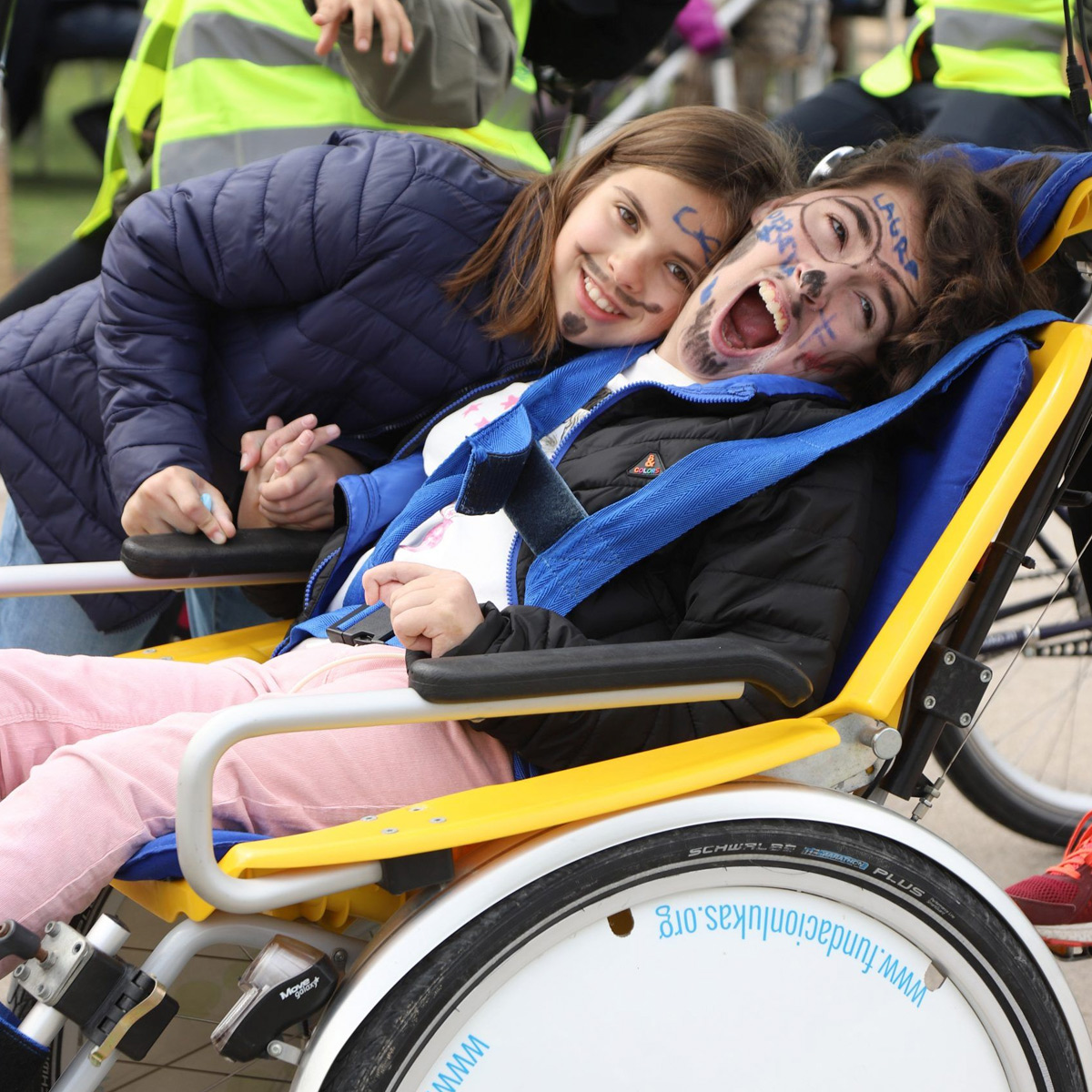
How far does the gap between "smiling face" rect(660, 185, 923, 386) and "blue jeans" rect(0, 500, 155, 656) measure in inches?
36.8

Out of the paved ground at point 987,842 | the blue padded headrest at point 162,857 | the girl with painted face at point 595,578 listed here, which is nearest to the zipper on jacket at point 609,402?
the girl with painted face at point 595,578

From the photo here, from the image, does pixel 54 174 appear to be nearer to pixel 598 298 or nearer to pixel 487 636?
pixel 598 298

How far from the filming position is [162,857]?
107cm

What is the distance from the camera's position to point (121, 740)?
45.4 inches

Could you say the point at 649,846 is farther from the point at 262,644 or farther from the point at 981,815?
the point at 981,815

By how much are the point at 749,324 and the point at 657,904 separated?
0.74m

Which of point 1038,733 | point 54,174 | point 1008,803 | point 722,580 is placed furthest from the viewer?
point 54,174

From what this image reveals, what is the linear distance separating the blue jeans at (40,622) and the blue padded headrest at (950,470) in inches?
41.1

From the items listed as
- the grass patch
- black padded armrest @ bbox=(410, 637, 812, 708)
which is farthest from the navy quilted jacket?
the grass patch

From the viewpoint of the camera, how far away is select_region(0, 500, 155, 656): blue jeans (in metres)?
1.83

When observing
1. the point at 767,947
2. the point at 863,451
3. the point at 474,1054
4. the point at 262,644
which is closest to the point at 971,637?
the point at 863,451

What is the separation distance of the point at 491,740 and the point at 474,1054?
33 centimetres

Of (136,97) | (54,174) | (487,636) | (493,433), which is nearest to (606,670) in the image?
(487,636)

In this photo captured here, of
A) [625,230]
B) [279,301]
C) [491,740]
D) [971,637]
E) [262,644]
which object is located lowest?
[262,644]
